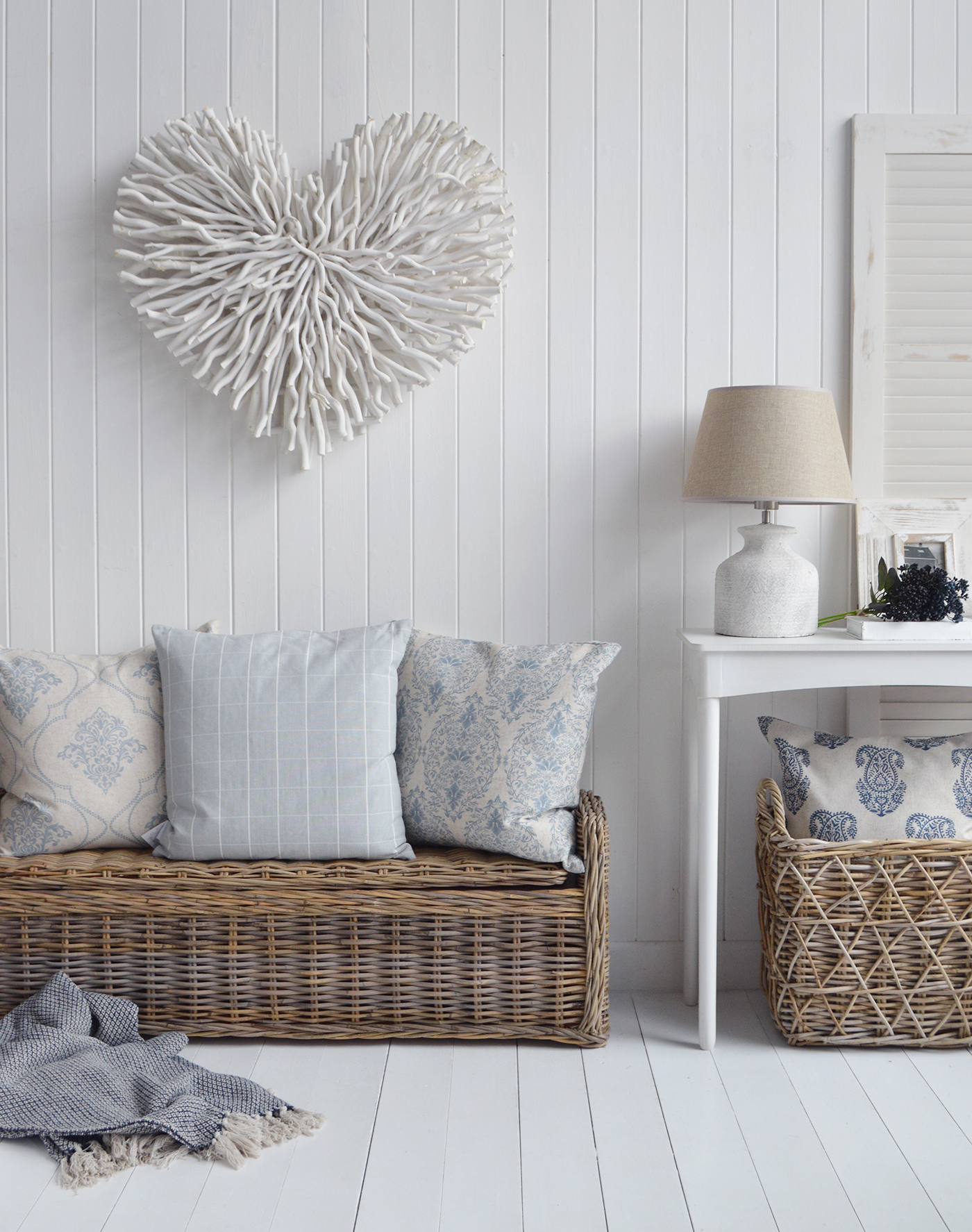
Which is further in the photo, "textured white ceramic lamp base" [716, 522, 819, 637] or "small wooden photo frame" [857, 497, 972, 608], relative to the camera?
"small wooden photo frame" [857, 497, 972, 608]

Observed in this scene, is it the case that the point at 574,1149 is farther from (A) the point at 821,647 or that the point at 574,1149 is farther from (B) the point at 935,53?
(B) the point at 935,53

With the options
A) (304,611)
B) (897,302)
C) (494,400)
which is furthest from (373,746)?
(897,302)

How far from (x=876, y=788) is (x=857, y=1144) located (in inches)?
26.7

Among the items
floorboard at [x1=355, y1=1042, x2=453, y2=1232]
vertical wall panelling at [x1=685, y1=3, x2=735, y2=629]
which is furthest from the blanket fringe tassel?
vertical wall panelling at [x1=685, y1=3, x2=735, y2=629]

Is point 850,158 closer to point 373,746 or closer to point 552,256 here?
point 552,256

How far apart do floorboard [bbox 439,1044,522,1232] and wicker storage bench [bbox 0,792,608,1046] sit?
0.07 meters

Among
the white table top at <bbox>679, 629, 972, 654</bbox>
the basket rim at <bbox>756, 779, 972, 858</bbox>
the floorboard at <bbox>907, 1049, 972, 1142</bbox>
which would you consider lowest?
the floorboard at <bbox>907, 1049, 972, 1142</bbox>

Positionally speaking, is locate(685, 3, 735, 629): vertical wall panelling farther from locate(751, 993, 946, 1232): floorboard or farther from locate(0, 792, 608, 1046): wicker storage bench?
locate(751, 993, 946, 1232): floorboard

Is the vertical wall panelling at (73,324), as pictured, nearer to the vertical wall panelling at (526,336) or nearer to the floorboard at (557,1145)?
the vertical wall panelling at (526,336)

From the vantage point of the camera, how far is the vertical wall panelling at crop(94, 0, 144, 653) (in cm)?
227

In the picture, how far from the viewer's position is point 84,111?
2283mm

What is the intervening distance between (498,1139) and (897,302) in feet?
6.41

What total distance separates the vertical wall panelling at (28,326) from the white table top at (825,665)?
1538 millimetres

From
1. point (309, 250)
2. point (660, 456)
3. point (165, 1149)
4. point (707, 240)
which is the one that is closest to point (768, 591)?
point (660, 456)
